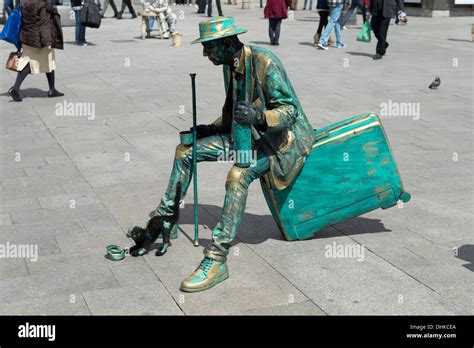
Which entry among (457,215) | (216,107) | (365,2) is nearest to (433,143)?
(457,215)

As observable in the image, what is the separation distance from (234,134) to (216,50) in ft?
1.82

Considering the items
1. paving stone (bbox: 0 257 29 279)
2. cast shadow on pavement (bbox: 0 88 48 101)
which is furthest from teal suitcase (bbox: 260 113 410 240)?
cast shadow on pavement (bbox: 0 88 48 101)

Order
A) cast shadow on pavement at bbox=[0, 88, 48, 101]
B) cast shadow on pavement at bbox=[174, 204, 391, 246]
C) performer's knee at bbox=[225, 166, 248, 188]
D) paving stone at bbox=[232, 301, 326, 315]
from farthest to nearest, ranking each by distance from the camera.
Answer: cast shadow on pavement at bbox=[0, 88, 48, 101], cast shadow on pavement at bbox=[174, 204, 391, 246], performer's knee at bbox=[225, 166, 248, 188], paving stone at bbox=[232, 301, 326, 315]

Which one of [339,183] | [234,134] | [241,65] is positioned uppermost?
[241,65]

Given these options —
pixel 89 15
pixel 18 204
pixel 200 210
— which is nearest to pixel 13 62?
pixel 18 204

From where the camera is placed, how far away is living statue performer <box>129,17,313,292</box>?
4.70m

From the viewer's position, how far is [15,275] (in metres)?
4.89

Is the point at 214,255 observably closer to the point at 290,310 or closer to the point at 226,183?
the point at 226,183

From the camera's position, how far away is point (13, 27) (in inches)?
428

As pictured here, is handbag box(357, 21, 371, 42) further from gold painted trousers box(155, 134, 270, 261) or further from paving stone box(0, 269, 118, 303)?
paving stone box(0, 269, 118, 303)

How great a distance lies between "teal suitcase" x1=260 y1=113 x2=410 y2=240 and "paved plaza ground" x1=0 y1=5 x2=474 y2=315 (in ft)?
0.69

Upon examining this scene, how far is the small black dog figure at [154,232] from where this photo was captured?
514 cm
